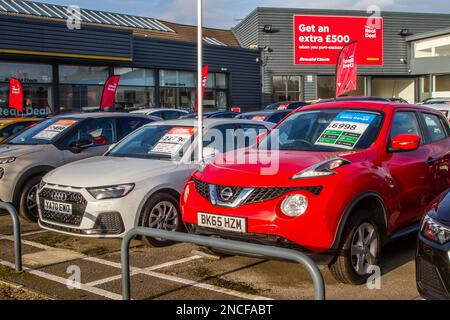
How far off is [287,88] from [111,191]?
29.8 m

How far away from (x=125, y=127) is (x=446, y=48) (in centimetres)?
3226

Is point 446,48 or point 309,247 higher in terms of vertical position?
point 446,48

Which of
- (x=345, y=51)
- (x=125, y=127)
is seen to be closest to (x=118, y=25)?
(x=345, y=51)

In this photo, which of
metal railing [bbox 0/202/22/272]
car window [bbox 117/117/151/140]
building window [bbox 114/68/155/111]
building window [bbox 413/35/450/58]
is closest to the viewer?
metal railing [bbox 0/202/22/272]

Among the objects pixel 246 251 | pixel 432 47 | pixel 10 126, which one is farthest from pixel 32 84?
pixel 432 47

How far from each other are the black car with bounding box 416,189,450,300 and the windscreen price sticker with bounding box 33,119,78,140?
5.96 m

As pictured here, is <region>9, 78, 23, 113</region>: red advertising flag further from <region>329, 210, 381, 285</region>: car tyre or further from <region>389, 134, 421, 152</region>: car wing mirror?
<region>329, 210, 381, 285</region>: car tyre

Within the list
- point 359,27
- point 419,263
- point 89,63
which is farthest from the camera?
point 359,27

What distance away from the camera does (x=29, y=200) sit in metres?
7.64

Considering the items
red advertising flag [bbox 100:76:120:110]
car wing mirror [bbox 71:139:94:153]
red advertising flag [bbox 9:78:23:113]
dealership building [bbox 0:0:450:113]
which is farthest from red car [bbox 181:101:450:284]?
dealership building [bbox 0:0:450:113]

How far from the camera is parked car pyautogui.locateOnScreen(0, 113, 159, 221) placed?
24.7 ft

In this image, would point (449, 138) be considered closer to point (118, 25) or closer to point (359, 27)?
point (118, 25)

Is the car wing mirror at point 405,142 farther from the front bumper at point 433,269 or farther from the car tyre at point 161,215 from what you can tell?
the car tyre at point 161,215

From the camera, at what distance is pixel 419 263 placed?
388 cm
